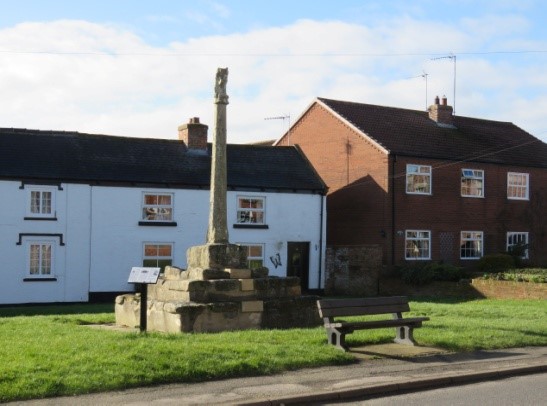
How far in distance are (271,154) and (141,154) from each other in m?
6.37

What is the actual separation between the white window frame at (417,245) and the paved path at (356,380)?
20.7 m

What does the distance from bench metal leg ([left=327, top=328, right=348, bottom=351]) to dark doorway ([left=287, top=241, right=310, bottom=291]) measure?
21.0 metres

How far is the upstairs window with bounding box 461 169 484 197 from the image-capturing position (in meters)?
36.3

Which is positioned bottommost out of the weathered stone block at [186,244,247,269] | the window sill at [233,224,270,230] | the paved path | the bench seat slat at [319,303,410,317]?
the paved path

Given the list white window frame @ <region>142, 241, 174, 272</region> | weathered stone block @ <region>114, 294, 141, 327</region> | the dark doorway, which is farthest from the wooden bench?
the dark doorway

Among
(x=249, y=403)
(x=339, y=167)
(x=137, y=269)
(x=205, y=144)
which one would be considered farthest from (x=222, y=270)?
(x=339, y=167)

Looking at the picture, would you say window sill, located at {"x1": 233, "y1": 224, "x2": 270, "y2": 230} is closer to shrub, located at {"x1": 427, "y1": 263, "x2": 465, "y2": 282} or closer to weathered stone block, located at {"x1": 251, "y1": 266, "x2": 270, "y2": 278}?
shrub, located at {"x1": 427, "y1": 263, "x2": 465, "y2": 282}

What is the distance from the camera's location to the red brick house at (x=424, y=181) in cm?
3431

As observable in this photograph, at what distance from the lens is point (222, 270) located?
16.3m

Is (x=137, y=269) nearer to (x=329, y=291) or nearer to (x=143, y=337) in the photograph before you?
(x=143, y=337)

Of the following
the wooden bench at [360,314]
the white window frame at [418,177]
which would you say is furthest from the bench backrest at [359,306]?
the white window frame at [418,177]

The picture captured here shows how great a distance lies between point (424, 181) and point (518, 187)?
5939 mm

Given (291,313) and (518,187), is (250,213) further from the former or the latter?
(291,313)

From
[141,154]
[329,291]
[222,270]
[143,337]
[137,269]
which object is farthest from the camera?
[329,291]
